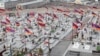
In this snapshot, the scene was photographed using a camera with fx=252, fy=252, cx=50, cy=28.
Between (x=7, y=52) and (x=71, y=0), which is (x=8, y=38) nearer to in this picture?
(x=7, y=52)

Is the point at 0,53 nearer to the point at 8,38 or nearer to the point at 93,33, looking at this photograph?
the point at 8,38

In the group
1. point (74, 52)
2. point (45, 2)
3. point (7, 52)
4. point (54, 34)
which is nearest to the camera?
point (74, 52)

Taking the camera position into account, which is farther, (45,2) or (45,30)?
(45,2)

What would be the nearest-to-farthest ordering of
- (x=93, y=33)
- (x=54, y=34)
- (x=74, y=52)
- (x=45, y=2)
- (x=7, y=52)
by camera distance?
(x=74, y=52) < (x=7, y=52) < (x=93, y=33) < (x=54, y=34) < (x=45, y=2)

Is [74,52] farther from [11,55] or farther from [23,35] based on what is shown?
[23,35]

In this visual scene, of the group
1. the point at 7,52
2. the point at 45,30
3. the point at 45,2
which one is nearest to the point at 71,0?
the point at 45,2

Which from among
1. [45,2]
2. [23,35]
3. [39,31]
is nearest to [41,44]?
[23,35]

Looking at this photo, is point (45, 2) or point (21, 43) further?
point (45, 2)

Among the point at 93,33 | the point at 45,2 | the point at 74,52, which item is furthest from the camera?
the point at 45,2

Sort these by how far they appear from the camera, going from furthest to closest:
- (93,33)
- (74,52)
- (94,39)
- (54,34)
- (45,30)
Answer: (45,30) → (54,34) → (93,33) → (94,39) → (74,52)
